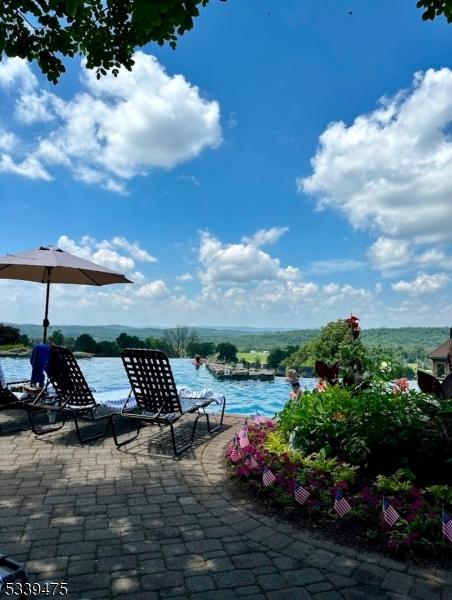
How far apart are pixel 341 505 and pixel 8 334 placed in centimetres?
2131

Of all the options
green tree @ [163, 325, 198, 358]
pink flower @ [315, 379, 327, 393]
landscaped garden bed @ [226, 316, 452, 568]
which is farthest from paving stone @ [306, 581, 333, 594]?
green tree @ [163, 325, 198, 358]

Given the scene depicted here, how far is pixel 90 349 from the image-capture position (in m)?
22.4

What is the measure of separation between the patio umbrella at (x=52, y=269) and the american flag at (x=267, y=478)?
14.1ft

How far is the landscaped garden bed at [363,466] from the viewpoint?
2.91 meters

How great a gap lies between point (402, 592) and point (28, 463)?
3798 mm

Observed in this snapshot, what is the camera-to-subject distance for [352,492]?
361 cm

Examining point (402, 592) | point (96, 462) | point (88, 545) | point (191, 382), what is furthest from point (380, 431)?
point (191, 382)

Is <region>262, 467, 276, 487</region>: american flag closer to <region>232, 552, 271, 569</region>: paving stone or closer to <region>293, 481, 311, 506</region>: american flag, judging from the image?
<region>293, 481, 311, 506</region>: american flag

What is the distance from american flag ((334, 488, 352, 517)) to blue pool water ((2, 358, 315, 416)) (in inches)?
381

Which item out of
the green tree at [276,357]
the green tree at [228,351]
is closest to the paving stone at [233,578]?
the green tree at [276,357]

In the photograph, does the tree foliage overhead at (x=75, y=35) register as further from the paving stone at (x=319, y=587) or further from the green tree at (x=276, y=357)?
the green tree at (x=276, y=357)

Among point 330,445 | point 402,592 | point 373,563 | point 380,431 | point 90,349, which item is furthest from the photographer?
point 90,349

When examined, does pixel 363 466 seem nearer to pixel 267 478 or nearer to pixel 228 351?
pixel 267 478

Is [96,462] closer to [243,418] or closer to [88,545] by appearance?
[88,545]
